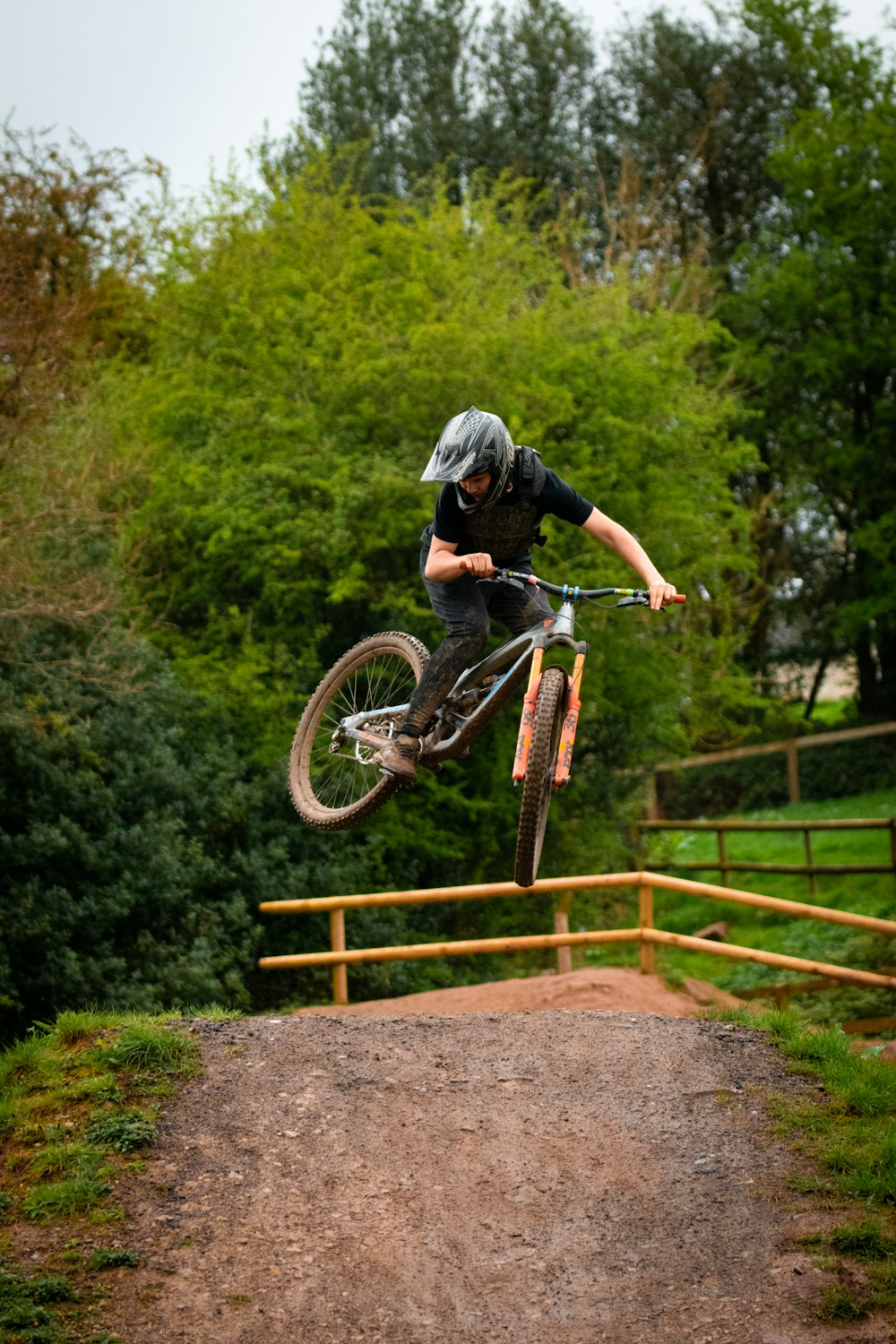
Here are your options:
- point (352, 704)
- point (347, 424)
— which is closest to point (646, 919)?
point (352, 704)

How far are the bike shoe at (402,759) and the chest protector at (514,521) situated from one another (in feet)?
3.11

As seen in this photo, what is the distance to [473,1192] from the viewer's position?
770 centimetres

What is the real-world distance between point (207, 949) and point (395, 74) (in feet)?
79.8

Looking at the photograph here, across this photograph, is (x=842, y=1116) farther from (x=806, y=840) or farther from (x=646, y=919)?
(x=806, y=840)

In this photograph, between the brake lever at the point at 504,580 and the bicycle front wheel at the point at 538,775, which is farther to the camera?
the brake lever at the point at 504,580

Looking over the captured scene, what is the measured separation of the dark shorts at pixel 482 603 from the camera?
659 centimetres

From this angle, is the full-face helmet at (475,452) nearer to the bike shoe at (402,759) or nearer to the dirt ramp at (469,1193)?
the bike shoe at (402,759)

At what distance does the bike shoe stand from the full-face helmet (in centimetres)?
130

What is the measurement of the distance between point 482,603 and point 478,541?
356mm

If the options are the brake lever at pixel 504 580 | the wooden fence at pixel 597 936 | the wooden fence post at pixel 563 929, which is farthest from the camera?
the wooden fence post at pixel 563 929

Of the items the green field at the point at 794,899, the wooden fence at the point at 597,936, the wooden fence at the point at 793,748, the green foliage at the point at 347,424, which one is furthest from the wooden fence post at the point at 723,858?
the wooden fence at the point at 597,936

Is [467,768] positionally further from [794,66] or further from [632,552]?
[794,66]

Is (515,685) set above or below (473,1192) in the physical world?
above

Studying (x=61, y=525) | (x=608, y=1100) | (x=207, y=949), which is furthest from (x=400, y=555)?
(x=608, y=1100)
